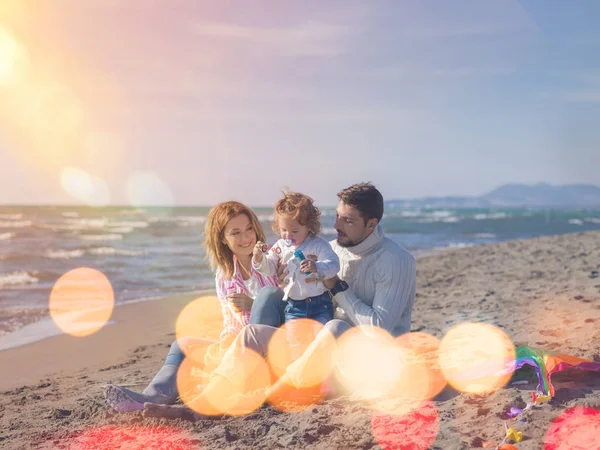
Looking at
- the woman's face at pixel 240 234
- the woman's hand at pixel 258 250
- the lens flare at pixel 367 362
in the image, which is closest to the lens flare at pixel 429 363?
the lens flare at pixel 367 362

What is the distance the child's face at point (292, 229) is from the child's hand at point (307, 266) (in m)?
0.34

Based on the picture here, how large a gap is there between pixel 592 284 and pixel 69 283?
954cm

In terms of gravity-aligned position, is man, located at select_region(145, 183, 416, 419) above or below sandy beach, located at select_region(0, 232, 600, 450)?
above

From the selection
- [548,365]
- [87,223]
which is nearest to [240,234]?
[548,365]

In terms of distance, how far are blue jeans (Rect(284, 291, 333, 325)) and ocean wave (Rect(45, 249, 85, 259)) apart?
14.3 m

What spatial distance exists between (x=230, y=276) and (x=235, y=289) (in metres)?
0.11

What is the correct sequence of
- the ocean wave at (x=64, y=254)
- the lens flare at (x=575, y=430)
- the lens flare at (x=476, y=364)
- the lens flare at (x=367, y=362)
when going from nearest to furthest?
the lens flare at (x=575, y=430) → the lens flare at (x=476, y=364) → the lens flare at (x=367, y=362) → the ocean wave at (x=64, y=254)

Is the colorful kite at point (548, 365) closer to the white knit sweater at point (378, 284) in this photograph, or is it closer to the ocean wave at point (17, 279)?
the white knit sweater at point (378, 284)

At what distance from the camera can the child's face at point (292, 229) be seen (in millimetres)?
4059

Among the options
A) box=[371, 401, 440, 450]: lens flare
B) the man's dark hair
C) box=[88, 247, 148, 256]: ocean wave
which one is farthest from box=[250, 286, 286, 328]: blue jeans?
→ box=[88, 247, 148, 256]: ocean wave

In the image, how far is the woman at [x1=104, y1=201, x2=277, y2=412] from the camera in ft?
13.8

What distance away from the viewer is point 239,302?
428 centimetres

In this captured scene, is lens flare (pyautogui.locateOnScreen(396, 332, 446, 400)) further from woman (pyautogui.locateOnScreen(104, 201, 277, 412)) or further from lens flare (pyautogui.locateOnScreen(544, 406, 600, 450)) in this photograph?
woman (pyautogui.locateOnScreen(104, 201, 277, 412))

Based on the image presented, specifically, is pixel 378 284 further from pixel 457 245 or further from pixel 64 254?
pixel 457 245
